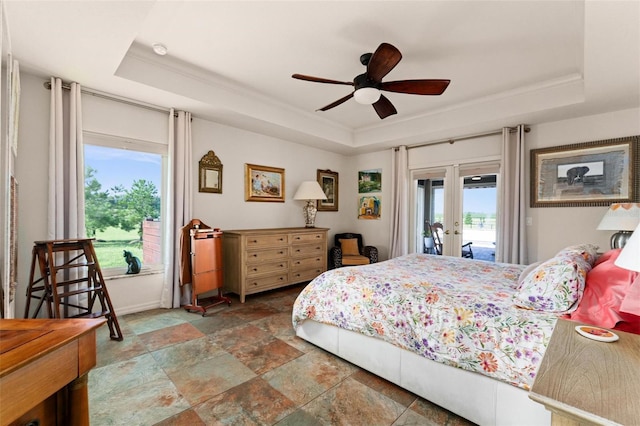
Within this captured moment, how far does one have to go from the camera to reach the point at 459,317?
5.64 feet

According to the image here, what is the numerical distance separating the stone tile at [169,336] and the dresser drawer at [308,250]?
1776 mm

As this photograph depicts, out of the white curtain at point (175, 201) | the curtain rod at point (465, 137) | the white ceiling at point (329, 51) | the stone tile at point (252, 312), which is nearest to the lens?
the white ceiling at point (329, 51)

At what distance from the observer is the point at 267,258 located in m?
4.02

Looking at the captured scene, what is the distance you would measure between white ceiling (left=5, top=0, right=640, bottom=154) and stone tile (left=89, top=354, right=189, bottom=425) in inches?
97.8

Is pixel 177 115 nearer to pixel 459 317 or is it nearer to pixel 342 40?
pixel 342 40

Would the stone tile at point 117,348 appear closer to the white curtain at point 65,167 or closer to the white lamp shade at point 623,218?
the white curtain at point 65,167

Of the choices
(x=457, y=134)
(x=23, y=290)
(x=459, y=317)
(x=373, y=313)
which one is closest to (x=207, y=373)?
(x=373, y=313)

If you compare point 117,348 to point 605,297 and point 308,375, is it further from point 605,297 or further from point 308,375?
point 605,297

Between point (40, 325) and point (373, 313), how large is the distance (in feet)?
5.83

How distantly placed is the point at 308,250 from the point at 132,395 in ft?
9.67

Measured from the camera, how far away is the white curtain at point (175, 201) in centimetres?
350

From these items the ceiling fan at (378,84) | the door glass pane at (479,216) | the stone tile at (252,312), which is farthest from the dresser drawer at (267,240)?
the door glass pane at (479,216)

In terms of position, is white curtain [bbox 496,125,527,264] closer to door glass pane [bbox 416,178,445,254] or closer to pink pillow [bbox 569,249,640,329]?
door glass pane [bbox 416,178,445,254]

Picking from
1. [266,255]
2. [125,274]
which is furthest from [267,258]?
[125,274]
